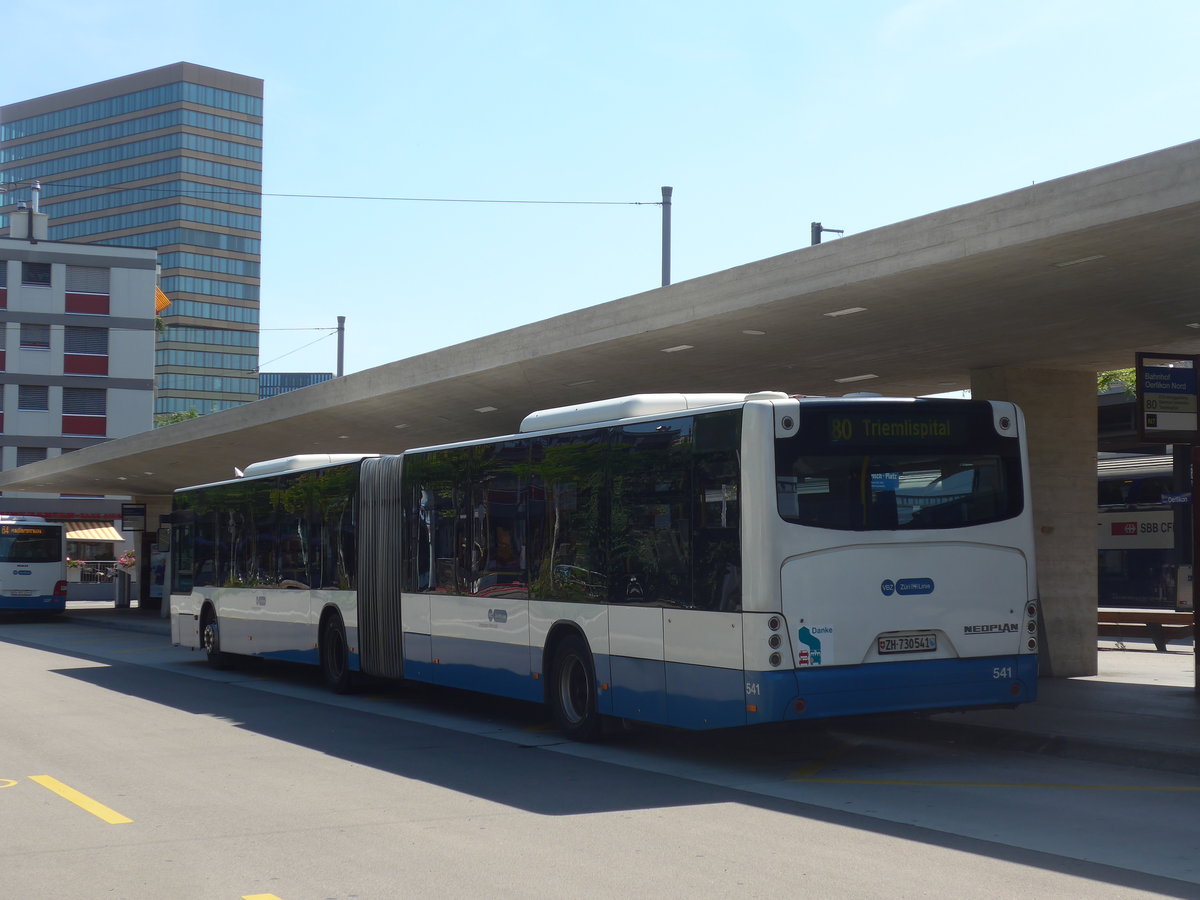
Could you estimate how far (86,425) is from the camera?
80.8 meters

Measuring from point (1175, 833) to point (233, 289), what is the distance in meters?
139

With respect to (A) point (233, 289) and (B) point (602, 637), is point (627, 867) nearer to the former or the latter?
(B) point (602, 637)

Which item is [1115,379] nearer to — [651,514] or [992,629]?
[992,629]

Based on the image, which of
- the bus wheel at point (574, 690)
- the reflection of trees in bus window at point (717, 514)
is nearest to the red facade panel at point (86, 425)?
the bus wheel at point (574, 690)

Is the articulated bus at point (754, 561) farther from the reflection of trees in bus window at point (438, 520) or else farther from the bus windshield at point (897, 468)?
the reflection of trees in bus window at point (438, 520)

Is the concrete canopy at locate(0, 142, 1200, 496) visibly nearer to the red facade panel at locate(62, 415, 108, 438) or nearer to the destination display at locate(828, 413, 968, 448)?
the destination display at locate(828, 413, 968, 448)

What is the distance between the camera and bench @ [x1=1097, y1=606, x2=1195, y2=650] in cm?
2205

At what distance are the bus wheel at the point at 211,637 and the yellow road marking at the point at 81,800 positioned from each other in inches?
458

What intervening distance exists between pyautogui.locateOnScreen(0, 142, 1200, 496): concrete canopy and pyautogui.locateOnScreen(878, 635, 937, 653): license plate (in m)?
3.32

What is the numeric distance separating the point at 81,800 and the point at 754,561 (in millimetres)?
5106

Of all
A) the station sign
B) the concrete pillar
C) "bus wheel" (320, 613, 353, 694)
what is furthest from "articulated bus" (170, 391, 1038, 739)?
the concrete pillar

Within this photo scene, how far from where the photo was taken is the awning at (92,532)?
2753 inches

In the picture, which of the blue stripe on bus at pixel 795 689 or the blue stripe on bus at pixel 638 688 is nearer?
the blue stripe on bus at pixel 795 689

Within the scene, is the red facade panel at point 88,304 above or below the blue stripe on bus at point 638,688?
above
